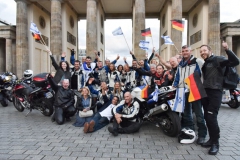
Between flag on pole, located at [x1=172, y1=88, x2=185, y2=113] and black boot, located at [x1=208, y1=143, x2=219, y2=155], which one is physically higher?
flag on pole, located at [x1=172, y1=88, x2=185, y2=113]

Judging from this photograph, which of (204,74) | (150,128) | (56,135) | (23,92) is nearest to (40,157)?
(56,135)

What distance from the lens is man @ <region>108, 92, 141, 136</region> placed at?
4.97 m

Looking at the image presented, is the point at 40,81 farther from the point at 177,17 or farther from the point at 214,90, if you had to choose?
the point at 177,17

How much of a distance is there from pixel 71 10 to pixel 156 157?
29063 millimetres

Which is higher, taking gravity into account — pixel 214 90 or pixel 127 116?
pixel 214 90

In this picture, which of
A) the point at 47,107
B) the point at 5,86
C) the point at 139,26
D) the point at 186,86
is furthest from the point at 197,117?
the point at 139,26

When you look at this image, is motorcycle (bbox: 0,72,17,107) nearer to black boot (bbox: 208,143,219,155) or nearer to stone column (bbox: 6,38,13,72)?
black boot (bbox: 208,143,219,155)

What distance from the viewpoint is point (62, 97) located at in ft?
20.7

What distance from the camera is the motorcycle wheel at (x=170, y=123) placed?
4.53 m

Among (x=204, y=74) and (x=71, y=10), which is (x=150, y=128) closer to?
(x=204, y=74)

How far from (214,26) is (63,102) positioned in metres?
21.1

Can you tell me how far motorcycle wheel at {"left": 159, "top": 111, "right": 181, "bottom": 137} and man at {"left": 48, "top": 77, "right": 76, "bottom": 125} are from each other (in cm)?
289

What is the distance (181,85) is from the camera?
4359mm

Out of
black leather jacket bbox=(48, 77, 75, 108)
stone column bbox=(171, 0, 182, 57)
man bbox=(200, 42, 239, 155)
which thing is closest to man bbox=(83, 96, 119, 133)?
black leather jacket bbox=(48, 77, 75, 108)
